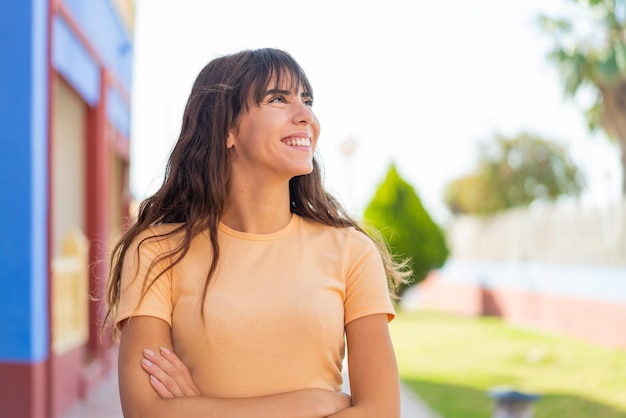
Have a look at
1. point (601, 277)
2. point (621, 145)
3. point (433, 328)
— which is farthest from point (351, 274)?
point (621, 145)

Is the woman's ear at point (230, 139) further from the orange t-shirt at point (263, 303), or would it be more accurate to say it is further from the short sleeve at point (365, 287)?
the short sleeve at point (365, 287)

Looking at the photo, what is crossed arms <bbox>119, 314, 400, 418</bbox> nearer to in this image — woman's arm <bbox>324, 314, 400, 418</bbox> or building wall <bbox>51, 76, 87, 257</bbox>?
woman's arm <bbox>324, 314, 400, 418</bbox>

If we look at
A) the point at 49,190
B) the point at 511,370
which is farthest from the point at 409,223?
the point at 49,190

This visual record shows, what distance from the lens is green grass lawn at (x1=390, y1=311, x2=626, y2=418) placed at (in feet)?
27.3

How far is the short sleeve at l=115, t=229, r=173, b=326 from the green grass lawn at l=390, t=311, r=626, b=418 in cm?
581

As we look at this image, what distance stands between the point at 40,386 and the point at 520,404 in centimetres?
312

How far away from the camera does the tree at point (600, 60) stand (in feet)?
63.4

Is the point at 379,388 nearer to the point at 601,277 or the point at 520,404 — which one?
the point at 520,404

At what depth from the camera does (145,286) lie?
8.57 ft

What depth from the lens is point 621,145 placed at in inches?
803

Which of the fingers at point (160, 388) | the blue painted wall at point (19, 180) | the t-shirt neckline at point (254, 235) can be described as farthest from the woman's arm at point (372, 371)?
the blue painted wall at point (19, 180)

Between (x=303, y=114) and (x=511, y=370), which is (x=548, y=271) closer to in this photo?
(x=511, y=370)

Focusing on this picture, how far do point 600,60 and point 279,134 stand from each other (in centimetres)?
1809

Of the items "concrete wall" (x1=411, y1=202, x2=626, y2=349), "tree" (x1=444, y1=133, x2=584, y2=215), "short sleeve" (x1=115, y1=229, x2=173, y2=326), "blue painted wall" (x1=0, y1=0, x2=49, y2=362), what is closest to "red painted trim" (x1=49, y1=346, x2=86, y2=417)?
"blue painted wall" (x1=0, y1=0, x2=49, y2=362)
